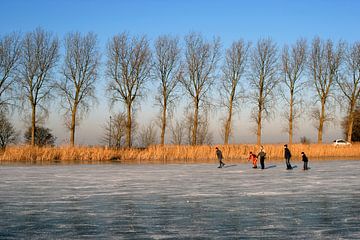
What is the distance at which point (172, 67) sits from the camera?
4497 centimetres

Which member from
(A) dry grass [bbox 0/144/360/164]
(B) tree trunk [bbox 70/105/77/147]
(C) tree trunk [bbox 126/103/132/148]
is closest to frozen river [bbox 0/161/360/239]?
(A) dry grass [bbox 0/144/360/164]

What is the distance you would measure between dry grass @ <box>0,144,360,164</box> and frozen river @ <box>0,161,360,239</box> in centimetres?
1583

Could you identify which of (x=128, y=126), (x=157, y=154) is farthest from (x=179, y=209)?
(x=128, y=126)

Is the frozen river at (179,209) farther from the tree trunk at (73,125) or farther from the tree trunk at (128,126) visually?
the tree trunk at (128,126)

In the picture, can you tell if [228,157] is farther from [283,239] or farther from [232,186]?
[283,239]

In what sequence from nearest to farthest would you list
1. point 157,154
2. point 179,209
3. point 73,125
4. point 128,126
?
point 179,209 → point 157,154 → point 73,125 → point 128,126

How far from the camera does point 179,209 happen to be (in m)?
10.2

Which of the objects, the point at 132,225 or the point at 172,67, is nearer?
the point at 132,225

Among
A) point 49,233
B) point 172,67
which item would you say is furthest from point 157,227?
point 172,67

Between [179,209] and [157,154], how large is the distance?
78.6 ft

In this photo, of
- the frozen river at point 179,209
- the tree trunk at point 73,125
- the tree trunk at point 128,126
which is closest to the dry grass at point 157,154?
the tree trunk at point 128,126

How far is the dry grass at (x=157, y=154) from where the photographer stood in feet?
104

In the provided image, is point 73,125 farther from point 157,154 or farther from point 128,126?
point 157,154

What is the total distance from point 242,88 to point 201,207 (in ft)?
116
